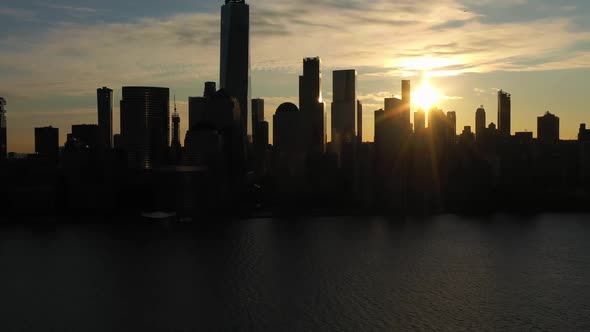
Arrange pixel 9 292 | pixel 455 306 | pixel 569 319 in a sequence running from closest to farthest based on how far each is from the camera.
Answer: pixel 569 319 → pixel 455 306 → pixel 9 292

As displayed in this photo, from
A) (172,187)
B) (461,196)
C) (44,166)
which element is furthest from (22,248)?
(461,196)

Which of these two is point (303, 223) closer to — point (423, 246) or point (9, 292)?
point (423, 246)

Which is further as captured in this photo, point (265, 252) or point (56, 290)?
point (265, 252)

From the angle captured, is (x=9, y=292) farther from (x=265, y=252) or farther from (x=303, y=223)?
(x=303, y=223)

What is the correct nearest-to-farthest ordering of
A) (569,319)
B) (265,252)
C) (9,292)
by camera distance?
1. (569,319)
2. (9,292)
3. (265,252)

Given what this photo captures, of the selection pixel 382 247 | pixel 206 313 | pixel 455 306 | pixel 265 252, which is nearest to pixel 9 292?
pixel 206 313

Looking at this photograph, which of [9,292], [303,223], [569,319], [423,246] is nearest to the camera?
[569,319]
